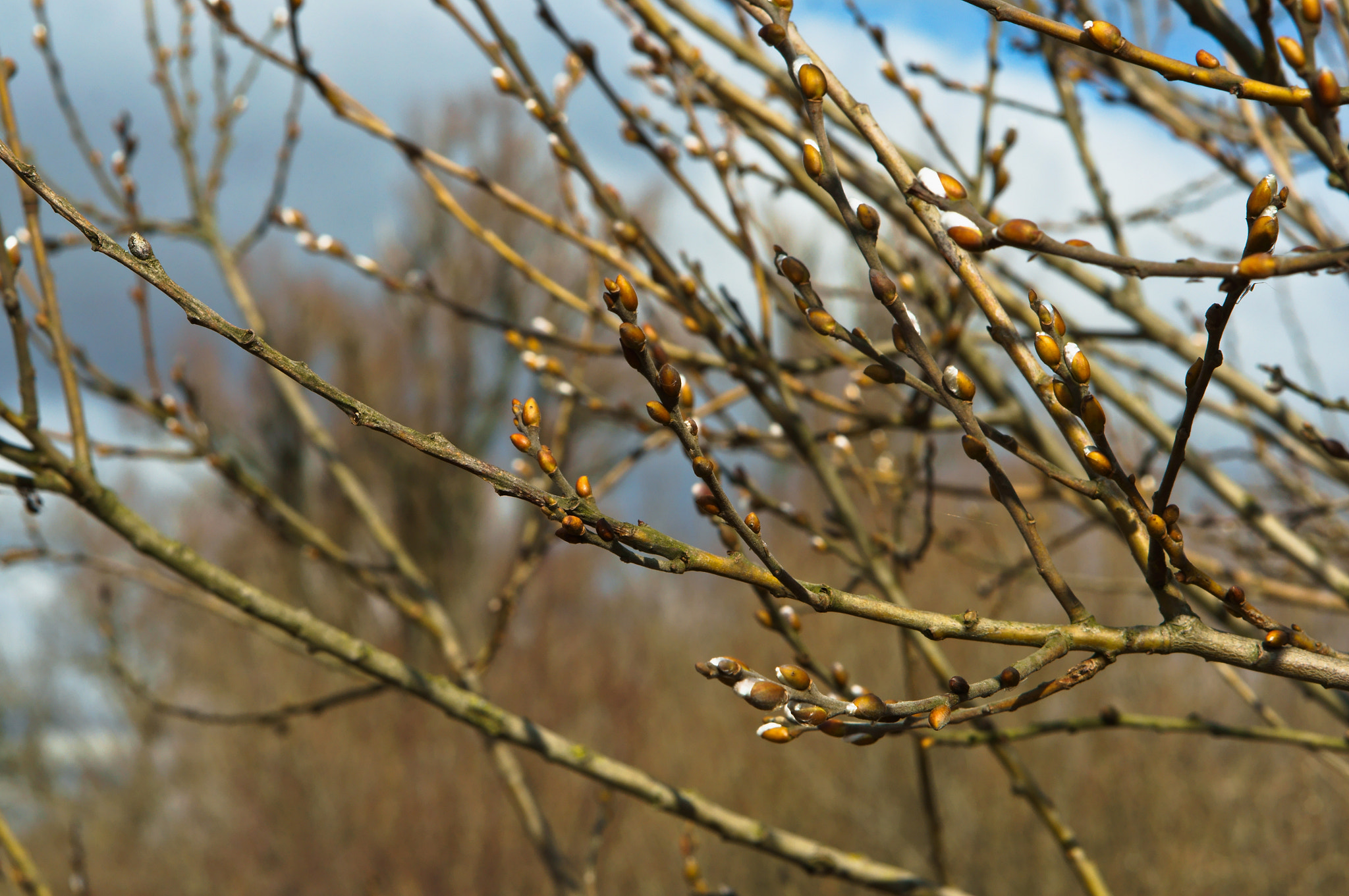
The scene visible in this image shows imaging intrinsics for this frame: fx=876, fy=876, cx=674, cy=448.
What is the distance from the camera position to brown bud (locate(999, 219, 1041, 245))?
1.73ft

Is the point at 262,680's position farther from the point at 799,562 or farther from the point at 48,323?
the point at 48,323

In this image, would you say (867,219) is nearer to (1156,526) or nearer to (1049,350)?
(1049,350)

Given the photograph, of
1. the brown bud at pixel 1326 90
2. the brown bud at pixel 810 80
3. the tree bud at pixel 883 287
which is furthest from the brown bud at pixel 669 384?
the brown bud at pixel 1326 90

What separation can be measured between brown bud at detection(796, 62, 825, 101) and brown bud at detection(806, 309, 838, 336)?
177 millimetres

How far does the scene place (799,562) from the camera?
13.5 metres

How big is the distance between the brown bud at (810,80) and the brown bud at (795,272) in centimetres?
14

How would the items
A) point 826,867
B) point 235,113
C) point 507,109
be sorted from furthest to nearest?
point 507,109, point 235,113, point 826,867

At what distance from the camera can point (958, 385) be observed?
690mm

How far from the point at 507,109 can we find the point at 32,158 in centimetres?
1716

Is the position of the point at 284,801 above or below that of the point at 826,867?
above

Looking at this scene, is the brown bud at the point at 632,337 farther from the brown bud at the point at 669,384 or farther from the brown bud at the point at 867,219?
the brown bud at the point at 867,219

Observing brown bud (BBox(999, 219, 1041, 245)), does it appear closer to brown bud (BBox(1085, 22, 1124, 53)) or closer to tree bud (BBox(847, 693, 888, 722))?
brown bud (BBox(1085, 22, 1124, 53))

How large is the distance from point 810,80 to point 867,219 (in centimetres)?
13

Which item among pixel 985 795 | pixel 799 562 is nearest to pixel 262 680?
pixel 799 562
